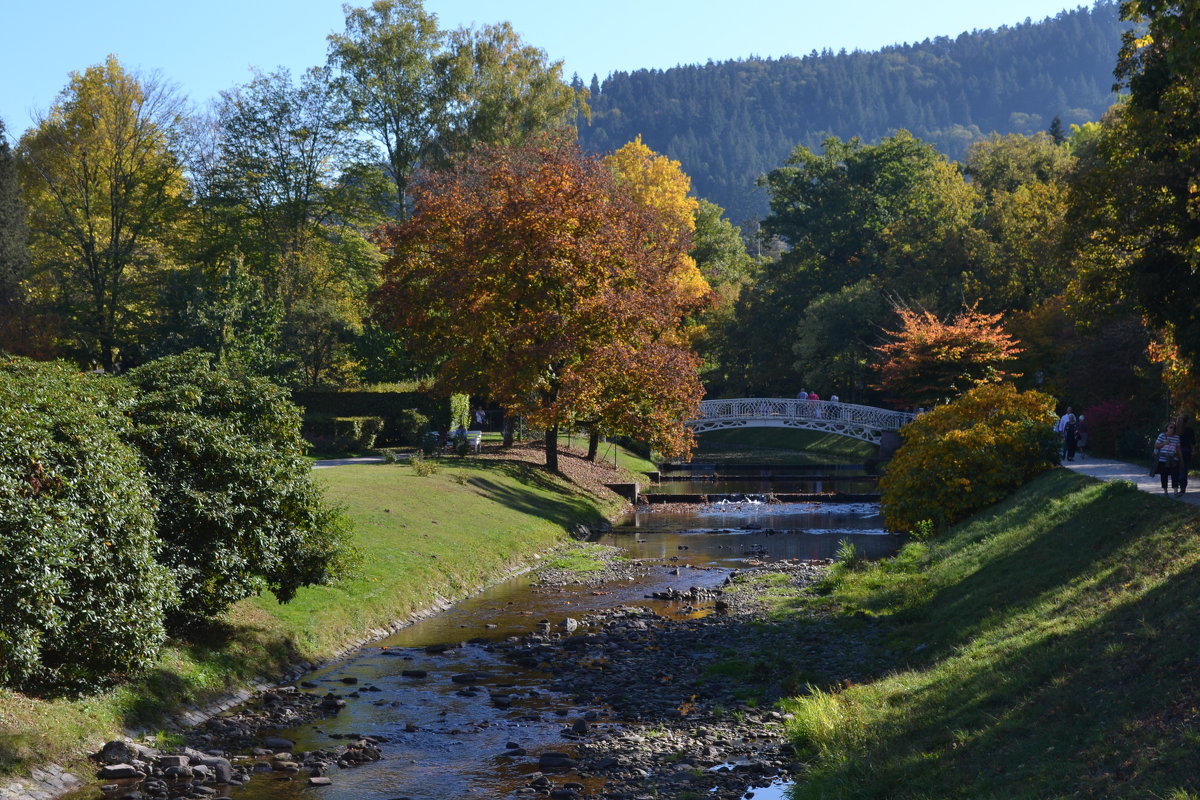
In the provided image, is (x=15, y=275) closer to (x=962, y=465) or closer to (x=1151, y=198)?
(x=962, y=465)

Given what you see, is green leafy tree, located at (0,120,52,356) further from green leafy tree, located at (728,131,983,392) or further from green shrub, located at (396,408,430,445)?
green leafy tree, located at (728,131,983,392)

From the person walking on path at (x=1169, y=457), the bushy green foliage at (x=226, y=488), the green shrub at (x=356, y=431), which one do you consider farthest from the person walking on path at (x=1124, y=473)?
the green shrub at (x=356, y=431)

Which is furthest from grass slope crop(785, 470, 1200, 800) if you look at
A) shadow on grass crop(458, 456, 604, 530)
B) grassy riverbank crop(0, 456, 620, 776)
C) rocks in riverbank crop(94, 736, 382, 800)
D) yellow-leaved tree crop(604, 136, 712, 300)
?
yellow-leaved tree crop(604, 136, 712, 300)

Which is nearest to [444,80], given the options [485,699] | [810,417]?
[810,417]

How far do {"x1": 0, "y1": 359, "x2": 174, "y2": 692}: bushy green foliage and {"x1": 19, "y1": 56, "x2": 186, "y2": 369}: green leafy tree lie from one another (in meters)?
40.2

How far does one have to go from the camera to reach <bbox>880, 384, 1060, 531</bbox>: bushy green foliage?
2822 centimetres

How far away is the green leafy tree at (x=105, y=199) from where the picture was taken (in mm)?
50625

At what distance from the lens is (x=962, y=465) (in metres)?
28.4

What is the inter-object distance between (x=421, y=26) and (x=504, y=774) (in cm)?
4819

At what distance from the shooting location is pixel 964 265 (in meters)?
60.4

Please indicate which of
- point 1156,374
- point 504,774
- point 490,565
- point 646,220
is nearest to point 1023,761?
point 504,774

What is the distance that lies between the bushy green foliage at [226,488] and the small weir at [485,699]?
1848 millimetres

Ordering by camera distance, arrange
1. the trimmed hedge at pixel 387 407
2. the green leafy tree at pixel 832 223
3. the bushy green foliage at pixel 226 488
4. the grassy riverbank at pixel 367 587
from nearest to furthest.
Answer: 1. the grassy riverbank at pixel 367 587
2. the bushy green foliage at pixel 226 488
3. the trimmed hedge at pixel 387 407
4. the green leafy tree at pixel 832 223

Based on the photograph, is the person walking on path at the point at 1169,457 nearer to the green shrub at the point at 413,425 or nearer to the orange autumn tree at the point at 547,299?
the orange autumn tree at the point at 547,299
